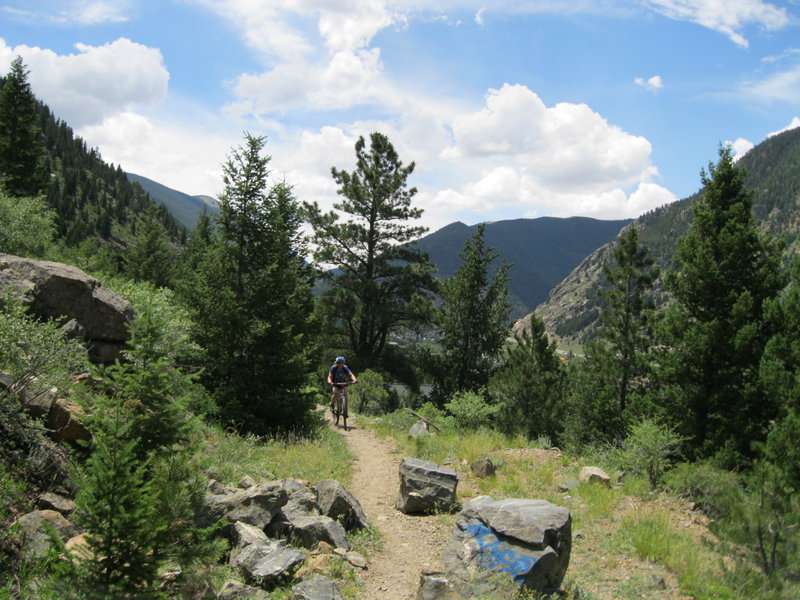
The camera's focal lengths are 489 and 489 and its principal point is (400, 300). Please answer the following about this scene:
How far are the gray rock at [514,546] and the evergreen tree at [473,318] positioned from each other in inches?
881

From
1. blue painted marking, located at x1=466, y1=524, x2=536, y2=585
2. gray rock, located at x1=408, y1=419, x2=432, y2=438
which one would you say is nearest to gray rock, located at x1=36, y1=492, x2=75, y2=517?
blue painted marking, located at x1=466, y1=524, x2=536, y2=585

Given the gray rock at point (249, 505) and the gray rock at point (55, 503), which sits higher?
the gray rock at point (55, 503)

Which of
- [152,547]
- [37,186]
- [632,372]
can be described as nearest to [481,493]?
[152,547]

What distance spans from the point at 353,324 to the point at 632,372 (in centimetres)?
1802

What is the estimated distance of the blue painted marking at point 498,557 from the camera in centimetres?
607

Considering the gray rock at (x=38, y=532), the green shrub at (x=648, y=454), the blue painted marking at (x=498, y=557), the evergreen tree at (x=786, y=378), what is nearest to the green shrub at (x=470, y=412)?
the green shrub at (x=648, y=454)

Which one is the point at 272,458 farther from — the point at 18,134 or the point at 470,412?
the point at 18,134

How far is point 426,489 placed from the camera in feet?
31.1

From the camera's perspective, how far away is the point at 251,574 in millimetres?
5898

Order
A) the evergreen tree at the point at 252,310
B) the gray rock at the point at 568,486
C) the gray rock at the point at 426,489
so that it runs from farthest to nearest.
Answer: the evergreen tree at the point at 252,310 → the gray rock at the point at 568,486 → the gray rock at the point at 426,489

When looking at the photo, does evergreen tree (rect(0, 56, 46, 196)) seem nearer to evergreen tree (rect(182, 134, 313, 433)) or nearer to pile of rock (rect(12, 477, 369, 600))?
evergreen tree (rect(182, 134, 313, 433))

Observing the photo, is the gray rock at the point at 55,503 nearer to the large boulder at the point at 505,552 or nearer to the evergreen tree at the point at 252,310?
the large boulder at the point at 505,552

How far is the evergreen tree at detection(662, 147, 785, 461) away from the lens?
1582cm

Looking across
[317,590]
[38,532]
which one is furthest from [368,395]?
[38,532]
